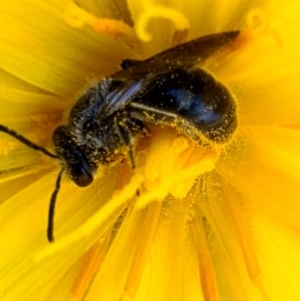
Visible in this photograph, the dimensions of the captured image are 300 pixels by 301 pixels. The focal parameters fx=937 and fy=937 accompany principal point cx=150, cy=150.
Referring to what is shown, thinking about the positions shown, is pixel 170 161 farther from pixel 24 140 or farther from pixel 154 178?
pixel 24 140

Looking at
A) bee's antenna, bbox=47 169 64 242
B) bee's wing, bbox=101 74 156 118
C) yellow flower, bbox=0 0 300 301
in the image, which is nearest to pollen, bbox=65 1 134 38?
yellow flower, bbox=0 0 300 301

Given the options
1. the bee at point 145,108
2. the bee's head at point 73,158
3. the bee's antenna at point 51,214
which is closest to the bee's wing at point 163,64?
the bee at point 145,108

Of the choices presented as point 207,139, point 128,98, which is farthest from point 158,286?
point 128,98

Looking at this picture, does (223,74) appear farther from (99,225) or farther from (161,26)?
(99,225)

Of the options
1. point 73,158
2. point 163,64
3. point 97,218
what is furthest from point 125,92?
point 97,218

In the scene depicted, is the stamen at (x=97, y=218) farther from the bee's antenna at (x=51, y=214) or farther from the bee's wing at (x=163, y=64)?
the bee's wing at (x=163, y=64)

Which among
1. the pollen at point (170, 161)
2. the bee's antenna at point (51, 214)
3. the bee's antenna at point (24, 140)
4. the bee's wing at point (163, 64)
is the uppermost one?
the bee's wing at point (163, 64)

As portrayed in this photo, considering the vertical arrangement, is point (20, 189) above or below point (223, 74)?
below
